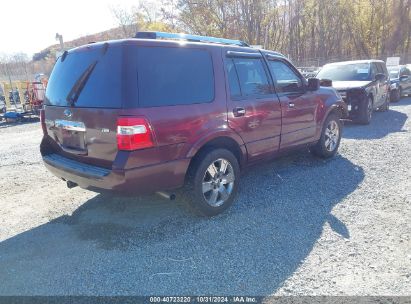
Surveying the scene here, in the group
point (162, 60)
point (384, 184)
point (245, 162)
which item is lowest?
point (384, 184)

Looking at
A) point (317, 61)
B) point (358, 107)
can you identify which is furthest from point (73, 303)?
point (317, 61)

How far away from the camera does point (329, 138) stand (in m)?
5.73

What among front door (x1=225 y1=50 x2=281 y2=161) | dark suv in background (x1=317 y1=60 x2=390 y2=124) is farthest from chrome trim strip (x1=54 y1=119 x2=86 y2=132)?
dark suv in background (x1=317 y1=60 x2=390 y2=124)

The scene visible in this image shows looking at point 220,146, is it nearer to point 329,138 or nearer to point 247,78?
point 247,78

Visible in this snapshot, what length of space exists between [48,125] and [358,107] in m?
7.87

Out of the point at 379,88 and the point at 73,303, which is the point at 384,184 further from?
the point at 379,88

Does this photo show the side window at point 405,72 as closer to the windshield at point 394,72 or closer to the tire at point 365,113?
the windshield at point 394,72

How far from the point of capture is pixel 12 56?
4397 centimetres

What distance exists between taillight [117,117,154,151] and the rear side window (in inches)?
7.1

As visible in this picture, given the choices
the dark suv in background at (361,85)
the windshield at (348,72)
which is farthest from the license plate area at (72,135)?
the windshield at (348,72)

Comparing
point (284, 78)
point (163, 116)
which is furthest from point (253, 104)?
point (163, 116)

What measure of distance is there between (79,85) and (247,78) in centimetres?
202

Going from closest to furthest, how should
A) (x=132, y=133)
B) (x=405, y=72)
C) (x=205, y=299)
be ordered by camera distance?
(x=205, y=299) → (x=132, y=133) → (x=405, y=72)

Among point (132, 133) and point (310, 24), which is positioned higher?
point (310, 24)
